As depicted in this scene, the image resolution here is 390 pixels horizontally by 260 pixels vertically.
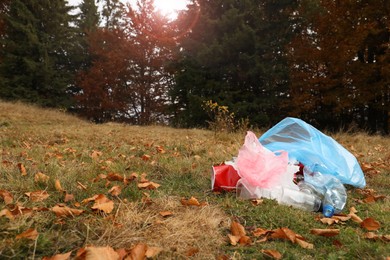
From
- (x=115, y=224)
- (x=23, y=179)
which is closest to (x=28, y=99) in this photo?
(x=23, y=179)

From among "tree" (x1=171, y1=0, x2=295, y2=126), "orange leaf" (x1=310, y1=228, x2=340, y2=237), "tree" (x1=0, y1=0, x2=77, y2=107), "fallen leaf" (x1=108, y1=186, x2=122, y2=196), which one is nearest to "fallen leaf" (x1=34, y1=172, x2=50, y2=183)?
"fallen leaf" (x1=108, y1=186, x2=122, y2=196)

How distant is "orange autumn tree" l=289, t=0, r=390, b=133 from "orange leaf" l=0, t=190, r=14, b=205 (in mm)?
11321

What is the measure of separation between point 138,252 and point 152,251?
0.21ft

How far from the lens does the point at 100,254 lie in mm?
1285

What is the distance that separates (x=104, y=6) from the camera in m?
24.5

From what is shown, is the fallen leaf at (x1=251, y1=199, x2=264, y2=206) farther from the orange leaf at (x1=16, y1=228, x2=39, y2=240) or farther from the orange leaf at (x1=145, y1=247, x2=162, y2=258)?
the orange leaf at (x1=16, y1=228, x2=39, y2=240)

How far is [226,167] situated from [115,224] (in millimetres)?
1272

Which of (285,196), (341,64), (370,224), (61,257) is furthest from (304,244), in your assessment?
(341,64)

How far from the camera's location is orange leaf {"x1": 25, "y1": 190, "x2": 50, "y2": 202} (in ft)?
6.27

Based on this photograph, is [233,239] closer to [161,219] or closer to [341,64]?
[161,219]

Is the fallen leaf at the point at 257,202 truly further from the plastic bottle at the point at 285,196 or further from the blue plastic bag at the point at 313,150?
the blue plastic bag at the point at 313,150

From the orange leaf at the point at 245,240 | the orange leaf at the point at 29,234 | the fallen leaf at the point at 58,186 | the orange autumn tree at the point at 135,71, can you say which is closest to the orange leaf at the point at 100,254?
the orange leaf at the point at 29,234

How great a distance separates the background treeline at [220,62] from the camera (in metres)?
11.6

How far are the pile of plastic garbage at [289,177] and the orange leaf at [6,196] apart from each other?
1443 mm
